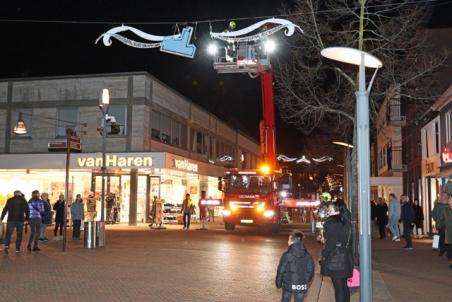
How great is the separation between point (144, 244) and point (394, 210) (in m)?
9.17

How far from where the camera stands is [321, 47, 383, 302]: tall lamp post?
6344mm

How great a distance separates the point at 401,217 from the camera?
17.3 m

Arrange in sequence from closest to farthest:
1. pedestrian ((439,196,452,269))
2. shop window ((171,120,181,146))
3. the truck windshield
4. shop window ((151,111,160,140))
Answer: pedestrian ((439,196,452,269)) < the truck windshield < shop window ((151,111,160,140)) < shop window ((171,120,181,146))

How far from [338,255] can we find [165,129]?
25446mm

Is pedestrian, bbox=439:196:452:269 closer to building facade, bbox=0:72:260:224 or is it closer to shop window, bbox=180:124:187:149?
building facade, bbox=0:72:260:224

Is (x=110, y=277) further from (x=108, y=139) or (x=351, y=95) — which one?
(x=108, y=139)

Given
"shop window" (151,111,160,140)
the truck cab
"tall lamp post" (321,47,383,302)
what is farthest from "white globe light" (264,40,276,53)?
"shop window" (151,111,160,140)

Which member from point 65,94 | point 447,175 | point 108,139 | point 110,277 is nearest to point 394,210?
point 447,175

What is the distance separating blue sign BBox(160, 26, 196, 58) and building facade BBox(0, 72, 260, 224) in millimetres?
15010

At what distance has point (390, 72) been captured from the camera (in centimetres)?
1483

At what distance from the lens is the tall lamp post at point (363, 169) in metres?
6.34

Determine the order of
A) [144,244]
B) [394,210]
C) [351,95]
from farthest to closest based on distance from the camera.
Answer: [394,210] < [144,244] < [351,95]

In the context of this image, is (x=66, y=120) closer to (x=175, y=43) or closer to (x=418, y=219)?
(x=175, y=43)

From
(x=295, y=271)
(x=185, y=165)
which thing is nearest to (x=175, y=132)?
(x=185, y=165)
